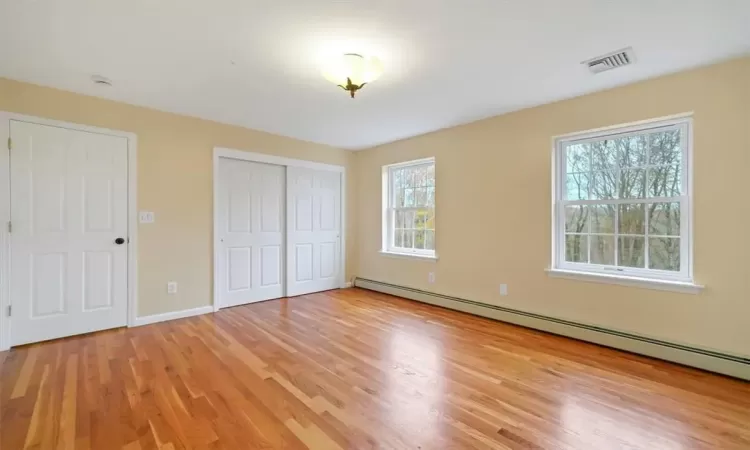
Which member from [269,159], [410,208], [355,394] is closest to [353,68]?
[355,394]

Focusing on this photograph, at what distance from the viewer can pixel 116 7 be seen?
1.90 metres

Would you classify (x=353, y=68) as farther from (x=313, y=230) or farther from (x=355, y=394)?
(x=313, y=230)

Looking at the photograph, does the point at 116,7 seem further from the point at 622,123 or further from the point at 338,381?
the point at 622,123

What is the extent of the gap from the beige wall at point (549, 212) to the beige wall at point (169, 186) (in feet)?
7.80

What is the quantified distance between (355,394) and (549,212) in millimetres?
2538

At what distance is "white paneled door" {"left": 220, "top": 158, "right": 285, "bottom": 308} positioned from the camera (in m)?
4.20

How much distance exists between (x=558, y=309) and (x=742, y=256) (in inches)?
53.3

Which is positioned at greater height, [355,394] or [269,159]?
[269,159]

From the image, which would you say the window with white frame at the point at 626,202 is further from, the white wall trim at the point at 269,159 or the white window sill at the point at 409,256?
the white wall trim at the point at 269,159

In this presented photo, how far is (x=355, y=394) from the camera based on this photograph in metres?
2.12

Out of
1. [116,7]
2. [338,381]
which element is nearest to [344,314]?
[338,381]

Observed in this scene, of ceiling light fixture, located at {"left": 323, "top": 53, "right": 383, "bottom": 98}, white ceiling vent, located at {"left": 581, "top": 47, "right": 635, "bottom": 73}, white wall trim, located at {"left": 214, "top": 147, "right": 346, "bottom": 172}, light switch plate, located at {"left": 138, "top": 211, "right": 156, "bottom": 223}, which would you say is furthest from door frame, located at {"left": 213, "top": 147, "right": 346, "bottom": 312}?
white ceiling vent, located at {"left": 581, "top": 47, "right": 635, "bottom": 73}

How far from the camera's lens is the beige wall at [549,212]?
2416 mm

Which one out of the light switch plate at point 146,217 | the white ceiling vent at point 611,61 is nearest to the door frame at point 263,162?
the light switch plate at point 146,217
